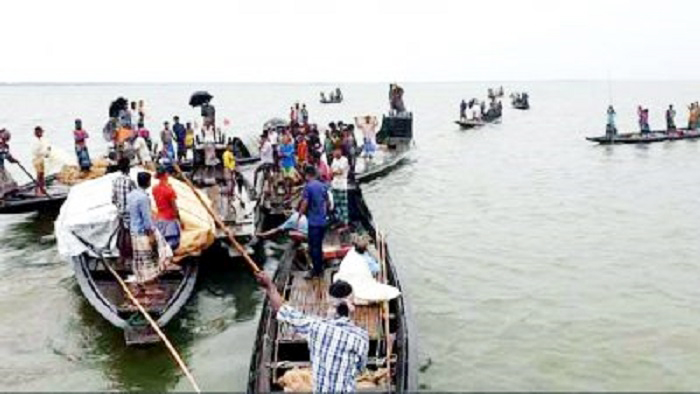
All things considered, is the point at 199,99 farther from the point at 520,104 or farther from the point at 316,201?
the point at 520,104

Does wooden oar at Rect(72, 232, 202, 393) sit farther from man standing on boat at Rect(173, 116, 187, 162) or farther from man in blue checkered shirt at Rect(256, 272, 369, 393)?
man standing on boat at Rect(173, 116, 187, 162)

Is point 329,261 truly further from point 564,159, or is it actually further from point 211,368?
point 564,159

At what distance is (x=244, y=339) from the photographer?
1081cm

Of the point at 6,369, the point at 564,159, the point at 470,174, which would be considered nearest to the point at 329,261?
the point at 6,369

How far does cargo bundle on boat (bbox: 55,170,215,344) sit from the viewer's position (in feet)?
32.0

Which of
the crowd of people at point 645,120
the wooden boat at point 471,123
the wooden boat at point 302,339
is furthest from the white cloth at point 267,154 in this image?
the wooden boat at point 471,123

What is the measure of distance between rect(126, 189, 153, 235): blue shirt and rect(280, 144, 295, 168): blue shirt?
7.17 metres

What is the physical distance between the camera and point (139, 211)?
9.86 metres

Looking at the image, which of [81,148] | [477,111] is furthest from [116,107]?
[477,111]

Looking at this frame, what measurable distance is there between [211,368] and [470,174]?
72.0 ft

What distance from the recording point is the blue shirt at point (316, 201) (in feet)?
33.0

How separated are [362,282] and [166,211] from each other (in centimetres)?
358

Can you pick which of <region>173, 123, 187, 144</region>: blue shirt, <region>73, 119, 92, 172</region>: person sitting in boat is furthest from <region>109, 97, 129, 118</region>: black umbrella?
<region>173, 123, 187, 144</region>: blue shirt

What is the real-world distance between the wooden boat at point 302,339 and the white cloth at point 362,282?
6.3 inches
